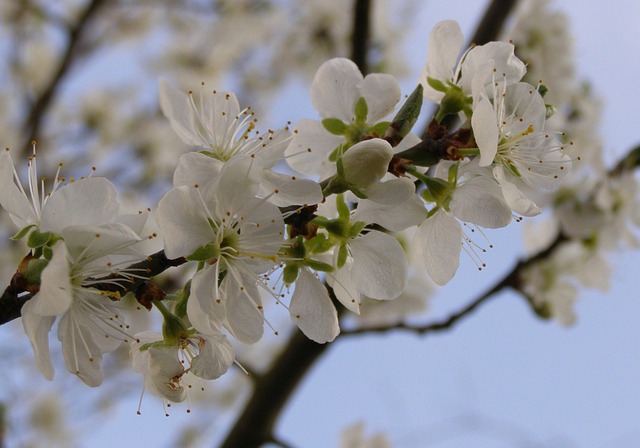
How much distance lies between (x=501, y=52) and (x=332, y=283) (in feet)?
1.32

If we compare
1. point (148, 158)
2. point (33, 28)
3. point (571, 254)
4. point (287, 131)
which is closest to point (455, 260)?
point (287, 131)

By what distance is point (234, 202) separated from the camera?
806 mm

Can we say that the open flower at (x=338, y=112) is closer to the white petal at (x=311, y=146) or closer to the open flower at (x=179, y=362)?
the white petal at (x=311, y=146)

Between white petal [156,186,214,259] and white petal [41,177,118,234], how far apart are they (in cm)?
8

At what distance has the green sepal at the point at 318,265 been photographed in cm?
88

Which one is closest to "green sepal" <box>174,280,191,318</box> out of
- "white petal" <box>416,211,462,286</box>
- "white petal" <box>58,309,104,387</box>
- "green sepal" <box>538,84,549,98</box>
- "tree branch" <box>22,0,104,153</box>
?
"white petal" <box>58,309,104,387</box>

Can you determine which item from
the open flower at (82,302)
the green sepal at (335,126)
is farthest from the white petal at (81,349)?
the green sepal at (335,126)

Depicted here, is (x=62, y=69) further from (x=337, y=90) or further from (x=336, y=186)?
(x=336, y=186)

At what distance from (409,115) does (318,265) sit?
0.73 ft

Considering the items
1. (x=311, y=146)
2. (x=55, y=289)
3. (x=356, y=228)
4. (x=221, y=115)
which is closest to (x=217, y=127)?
(x=221, y=115)

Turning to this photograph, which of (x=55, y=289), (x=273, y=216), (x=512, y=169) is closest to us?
(x=55, y=289)

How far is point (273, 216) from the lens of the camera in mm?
800

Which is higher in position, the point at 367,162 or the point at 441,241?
the point at 367,162

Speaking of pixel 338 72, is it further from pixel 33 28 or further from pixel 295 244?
pixel 33 28
